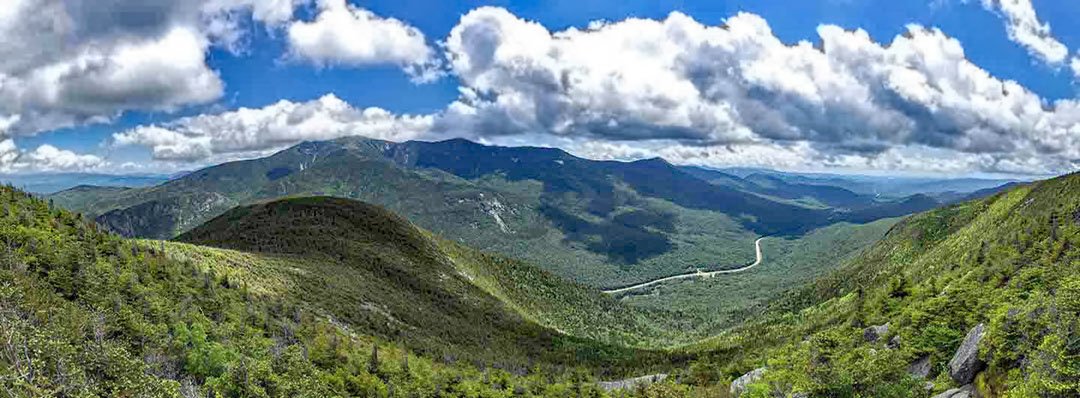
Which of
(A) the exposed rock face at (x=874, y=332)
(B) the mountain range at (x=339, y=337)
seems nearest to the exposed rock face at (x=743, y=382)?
(B) the mountain range at (x=339, y=337)

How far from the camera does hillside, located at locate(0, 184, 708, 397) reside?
4269cm

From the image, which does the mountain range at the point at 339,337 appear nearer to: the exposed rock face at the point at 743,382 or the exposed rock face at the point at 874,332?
the exposed rock face at the point at 874,332

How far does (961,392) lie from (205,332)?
74800 mm

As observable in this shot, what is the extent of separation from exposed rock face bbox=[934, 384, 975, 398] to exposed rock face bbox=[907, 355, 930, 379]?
7.39m

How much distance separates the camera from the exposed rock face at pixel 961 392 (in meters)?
40.8

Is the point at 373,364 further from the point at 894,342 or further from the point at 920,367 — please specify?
the point at 894,342

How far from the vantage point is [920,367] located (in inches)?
2042

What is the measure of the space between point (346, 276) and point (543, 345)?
213 feet

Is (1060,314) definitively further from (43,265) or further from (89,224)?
(89,224)

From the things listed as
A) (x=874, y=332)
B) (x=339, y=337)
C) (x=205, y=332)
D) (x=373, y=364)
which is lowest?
(x=373, y=364)

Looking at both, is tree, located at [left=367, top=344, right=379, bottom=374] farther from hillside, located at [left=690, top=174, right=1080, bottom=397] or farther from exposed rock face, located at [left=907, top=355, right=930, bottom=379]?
exposed rock face, located at [left=907, top=355, right=930, bottom=379]

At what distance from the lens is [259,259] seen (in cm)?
14275

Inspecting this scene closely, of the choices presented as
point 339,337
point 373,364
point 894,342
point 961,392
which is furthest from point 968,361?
point 339,337

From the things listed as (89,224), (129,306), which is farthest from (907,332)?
(89,224)
